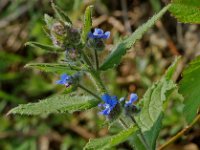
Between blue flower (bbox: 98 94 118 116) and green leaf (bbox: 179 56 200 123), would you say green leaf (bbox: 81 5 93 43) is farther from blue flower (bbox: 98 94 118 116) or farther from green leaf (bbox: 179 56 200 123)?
green leaf (bbox: 179 56 200 123)

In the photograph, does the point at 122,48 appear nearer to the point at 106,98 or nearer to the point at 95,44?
the point at 95,44

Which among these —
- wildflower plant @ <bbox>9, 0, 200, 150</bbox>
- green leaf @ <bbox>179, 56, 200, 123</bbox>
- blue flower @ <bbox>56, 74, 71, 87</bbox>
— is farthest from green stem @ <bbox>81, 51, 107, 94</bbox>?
green leaf @ <bbox>179, 56, 200, 123</bbox>

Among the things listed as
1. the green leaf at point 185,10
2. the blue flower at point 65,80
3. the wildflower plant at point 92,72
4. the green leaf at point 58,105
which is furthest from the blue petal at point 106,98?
the green leaf at point 185,10

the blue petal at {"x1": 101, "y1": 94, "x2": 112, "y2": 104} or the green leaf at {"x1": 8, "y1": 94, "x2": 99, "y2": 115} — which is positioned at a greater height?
the green leaf at {"x1": 8, "y1": 94, "x2": 99, "y2": 115}

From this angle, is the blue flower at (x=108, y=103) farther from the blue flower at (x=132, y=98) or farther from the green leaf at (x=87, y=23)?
the green leaf at (x=87, y=23)

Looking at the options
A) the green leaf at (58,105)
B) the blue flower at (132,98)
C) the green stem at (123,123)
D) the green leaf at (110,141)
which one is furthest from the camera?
the green stem at (123,123)

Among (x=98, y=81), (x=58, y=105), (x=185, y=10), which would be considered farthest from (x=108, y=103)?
(x=185, y=10)

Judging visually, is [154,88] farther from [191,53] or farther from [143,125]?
[191,53]

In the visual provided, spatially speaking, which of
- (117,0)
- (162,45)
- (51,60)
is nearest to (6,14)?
(51,60)
